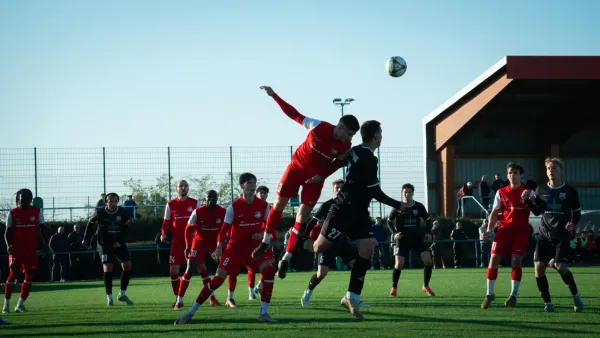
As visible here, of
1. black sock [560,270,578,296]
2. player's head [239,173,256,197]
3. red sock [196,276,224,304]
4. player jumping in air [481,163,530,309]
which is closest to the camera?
red sock [196,276,224,304]

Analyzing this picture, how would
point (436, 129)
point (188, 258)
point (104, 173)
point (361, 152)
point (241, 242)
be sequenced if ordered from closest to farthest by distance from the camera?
point (361, 152) → point (241, 242) → point (188, 258) → point (104, 173) → point (436, 129)

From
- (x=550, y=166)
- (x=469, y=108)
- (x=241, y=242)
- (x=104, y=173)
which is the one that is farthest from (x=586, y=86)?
(x=241, y=242)

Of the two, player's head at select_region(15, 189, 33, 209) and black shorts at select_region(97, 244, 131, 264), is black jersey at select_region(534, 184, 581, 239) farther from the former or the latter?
player's head at select_region(15, 189, 33, 209)

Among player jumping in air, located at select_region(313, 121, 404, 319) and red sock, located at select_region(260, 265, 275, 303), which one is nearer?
player jumping in air, located at select_region(313, 121, 404, 319)

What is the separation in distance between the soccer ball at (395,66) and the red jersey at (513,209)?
7.26m

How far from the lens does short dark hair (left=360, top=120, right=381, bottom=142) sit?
1001cm

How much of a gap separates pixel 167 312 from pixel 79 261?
17283 millimetres

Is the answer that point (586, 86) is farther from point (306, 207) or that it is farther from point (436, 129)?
point (306, 207)

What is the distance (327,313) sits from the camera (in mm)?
11969

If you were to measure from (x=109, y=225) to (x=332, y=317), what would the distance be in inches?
250

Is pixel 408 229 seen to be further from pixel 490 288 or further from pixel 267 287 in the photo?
pixel 267 287

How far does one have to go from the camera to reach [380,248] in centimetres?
3045

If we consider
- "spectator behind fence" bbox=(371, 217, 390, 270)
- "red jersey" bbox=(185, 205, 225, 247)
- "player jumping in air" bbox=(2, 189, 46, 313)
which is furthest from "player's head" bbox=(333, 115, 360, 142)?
"spectator behind fence" bbox=(371, 217, 390, 270)

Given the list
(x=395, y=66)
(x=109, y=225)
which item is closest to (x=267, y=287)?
(x=109, y=225)
